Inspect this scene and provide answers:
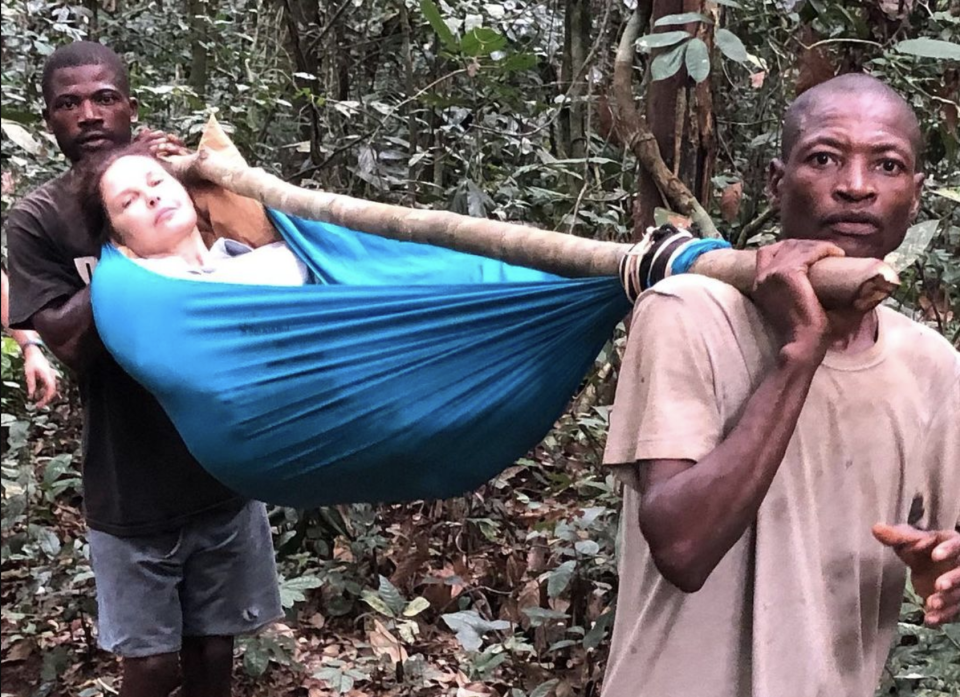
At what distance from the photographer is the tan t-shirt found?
0.82 m

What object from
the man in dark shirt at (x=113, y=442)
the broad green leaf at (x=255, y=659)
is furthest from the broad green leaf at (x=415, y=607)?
the man in dark shirt at (x=113, y=442)

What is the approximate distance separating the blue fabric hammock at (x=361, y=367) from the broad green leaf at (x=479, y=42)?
109 cm

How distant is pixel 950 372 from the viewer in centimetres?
92

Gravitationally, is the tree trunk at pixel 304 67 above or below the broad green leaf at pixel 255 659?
above

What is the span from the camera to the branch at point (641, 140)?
1506 millimetres

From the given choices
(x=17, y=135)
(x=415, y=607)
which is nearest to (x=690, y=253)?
(x=415, y=607)

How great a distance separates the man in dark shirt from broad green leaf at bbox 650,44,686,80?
82cm

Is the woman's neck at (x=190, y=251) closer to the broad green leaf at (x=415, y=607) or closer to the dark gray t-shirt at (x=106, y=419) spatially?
the dark gray t-shirt at (x=106, y=419)

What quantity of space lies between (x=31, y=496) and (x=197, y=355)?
1810mm

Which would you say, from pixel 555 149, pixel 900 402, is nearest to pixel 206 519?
pixel 900 402

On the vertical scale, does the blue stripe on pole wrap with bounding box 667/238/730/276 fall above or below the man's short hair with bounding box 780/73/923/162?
below

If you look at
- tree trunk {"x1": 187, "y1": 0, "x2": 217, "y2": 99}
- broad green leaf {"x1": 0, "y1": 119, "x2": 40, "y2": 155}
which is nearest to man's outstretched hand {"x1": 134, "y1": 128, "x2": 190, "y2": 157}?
broad green leaf {"x1": 0, "y1": 119, "x2": 40, "y2": 155}

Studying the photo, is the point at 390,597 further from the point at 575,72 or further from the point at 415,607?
the point at 575,72

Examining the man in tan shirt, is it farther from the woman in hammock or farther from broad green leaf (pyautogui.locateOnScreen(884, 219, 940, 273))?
the woman in hammock
